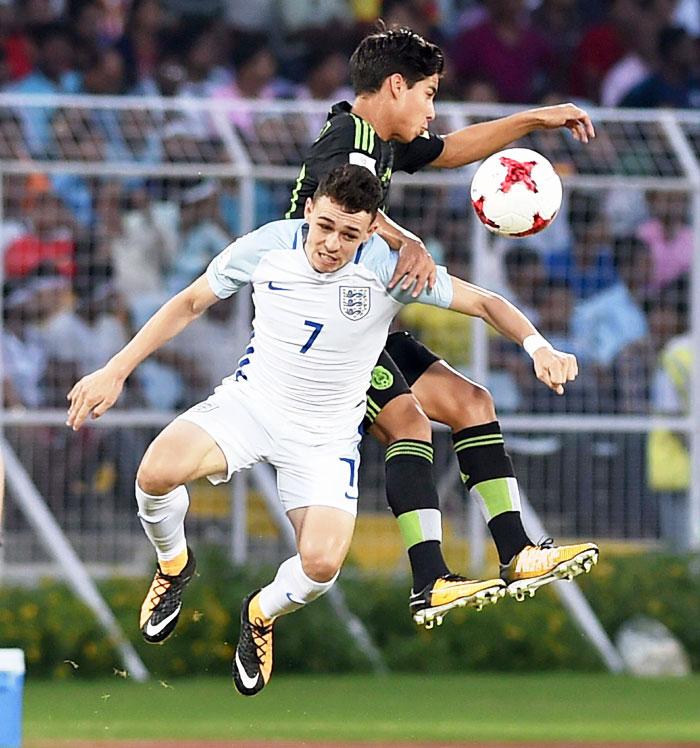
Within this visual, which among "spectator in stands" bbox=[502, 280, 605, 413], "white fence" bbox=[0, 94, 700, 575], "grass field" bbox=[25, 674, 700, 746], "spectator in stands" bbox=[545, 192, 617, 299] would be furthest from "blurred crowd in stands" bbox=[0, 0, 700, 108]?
"grass field" bbox=[25, 674, 700, 746]

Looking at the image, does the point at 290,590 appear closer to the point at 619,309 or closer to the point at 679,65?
the point at 619,309

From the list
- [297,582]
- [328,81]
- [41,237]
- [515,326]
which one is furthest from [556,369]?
[328,81]

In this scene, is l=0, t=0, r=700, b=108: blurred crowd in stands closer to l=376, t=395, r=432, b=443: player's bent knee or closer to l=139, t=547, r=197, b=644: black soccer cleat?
l=139, t=547, r=197, b=644: black soccer cleat

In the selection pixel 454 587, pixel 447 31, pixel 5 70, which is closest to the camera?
pixel 454 587

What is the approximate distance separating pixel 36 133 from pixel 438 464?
3635 millimetres

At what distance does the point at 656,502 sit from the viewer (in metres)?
14.9

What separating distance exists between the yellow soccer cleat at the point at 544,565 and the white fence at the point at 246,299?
514cm

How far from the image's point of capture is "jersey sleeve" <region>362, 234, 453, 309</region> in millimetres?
9031

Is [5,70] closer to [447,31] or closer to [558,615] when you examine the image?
[447,31]

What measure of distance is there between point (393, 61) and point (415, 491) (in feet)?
6.23

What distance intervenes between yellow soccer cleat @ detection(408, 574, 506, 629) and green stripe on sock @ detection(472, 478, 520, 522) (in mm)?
411

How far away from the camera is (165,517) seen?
9367 millimetres

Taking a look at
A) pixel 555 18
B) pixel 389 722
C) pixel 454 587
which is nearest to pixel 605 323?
pixel 389 722

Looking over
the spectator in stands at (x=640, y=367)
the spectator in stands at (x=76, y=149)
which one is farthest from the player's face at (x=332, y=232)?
the spectator in stands at (x=640, y=367)
